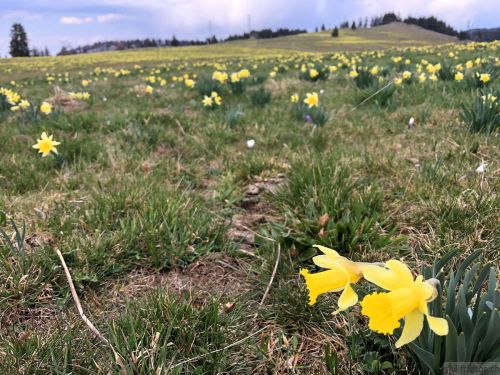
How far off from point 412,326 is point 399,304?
8 cm

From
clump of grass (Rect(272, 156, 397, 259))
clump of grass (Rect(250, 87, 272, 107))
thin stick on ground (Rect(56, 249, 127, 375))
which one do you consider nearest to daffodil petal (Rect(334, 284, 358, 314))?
thin stick on ground (Rect(56, 249, 127, 375))

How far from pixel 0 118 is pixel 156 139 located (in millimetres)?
2934

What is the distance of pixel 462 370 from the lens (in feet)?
3.54

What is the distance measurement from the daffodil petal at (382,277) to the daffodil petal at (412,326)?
0.25 feet

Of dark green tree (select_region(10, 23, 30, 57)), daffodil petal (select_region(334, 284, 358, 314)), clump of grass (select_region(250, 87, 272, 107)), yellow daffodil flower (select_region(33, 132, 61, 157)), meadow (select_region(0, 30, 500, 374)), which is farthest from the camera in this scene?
dark green tree (select_region(10, 23, 30, 57))

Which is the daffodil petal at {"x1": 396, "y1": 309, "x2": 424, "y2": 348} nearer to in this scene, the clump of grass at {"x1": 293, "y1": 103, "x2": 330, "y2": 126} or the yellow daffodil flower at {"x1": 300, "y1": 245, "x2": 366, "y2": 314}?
the yellow daffodil flower at {"x1": 300, "y1": 245, "x2": 366, "y2": 314}

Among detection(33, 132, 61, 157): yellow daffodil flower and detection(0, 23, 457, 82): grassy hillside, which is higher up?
detection(0, 23, 457, 82): grassy hillside

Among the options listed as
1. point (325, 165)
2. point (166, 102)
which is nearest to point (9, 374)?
point (325, 165)

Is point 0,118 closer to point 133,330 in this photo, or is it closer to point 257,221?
point 257,221

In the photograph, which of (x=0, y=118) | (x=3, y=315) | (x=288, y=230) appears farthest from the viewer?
(x=0, y=118)

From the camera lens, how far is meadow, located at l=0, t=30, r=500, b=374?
144cm

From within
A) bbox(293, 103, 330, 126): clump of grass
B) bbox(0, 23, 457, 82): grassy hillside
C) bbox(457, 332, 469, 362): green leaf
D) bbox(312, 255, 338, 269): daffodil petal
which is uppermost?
bbox(0, 23, 457, 82): grassy hillside

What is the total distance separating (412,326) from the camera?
3.03 feet

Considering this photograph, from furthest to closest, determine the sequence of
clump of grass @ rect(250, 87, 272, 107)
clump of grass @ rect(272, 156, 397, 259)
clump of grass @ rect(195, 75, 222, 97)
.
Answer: clump of grass @ rect(195, 75, 222, 97)
clump of grass @ rect(250, 87, 272, 107)
clump of grass @ rect(272, 156, 397, 259)
